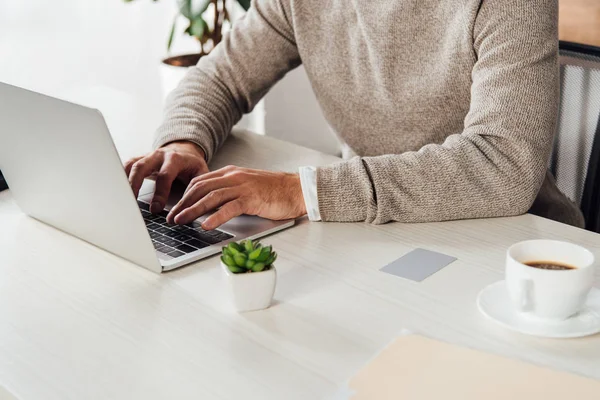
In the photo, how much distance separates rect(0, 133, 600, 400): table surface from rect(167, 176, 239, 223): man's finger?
0.12m

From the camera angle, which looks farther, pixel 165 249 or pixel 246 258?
pixel 165 249

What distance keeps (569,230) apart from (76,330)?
2.20ft

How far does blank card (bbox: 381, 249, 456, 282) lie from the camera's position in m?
0.96

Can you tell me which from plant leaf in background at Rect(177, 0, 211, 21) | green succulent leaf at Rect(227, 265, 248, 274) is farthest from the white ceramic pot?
plant leaf in background at Rect(177, 0, 211, 21)

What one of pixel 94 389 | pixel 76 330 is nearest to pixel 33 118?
pixel 76 330

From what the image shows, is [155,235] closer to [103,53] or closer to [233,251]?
[233,251]

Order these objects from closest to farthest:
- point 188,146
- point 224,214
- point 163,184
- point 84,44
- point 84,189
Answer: point 84,189 → point 224,214 → point 163,184 → point 188,146 → point 84,44

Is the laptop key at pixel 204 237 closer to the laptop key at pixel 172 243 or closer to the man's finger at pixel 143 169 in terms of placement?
the laptop key at pixel 172 243

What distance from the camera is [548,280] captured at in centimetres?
80

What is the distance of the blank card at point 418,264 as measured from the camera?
956 mm

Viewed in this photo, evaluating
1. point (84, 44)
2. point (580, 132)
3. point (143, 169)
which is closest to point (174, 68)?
point (84, 44)

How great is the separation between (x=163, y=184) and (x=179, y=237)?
170 millimetres

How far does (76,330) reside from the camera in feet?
2.78

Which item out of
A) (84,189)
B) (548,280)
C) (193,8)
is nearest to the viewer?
(548,280)
